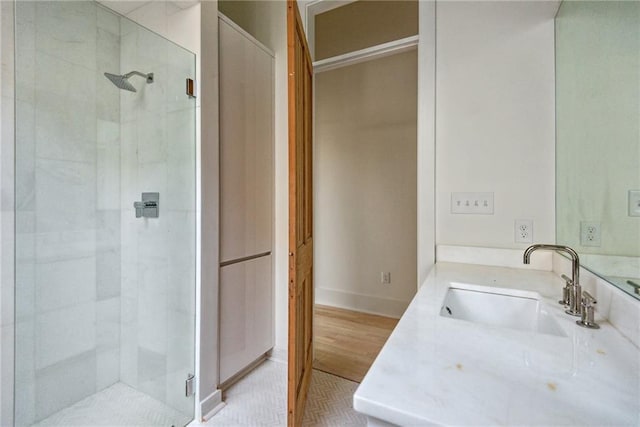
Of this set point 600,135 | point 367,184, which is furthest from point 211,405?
point 367,184

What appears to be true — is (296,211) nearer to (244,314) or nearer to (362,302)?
(244,314)

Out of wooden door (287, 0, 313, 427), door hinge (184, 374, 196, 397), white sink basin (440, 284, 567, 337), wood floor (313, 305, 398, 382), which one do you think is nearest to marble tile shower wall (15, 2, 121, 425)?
door hinge (184, 374, 196, 397)

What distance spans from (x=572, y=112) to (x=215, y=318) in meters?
2.06

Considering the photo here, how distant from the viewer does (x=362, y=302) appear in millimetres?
3125

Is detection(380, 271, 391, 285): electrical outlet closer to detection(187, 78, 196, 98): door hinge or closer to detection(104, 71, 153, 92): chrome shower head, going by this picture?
detection(187, 78, 196, 98): door hinge

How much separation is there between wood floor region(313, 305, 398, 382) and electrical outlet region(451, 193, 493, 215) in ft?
4.06

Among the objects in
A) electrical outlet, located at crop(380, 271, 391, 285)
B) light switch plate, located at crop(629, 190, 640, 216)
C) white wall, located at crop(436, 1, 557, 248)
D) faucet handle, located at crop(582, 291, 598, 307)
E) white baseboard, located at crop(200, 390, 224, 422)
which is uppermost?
white wall, located at crop(436, 1, 557, 248)

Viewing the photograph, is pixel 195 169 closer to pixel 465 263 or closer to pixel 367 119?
pixel 465 263

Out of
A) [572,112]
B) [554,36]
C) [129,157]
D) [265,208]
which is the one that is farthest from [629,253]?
[129,157]

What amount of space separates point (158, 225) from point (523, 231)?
2059 millimetres

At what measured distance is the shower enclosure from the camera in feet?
4.72

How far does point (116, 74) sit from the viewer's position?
70.6 inches

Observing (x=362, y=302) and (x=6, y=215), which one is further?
(x=362, y=302)

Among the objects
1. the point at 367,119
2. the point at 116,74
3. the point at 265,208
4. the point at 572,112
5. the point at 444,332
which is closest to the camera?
the point at 444,332
